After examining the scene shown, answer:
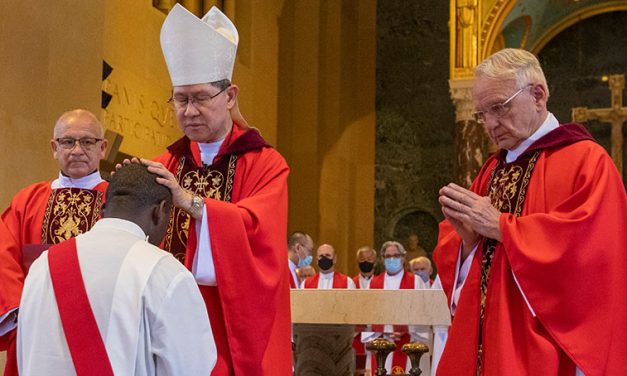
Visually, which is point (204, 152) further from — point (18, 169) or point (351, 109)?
point (351, 109)

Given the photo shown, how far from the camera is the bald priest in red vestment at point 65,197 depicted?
4.89 meters

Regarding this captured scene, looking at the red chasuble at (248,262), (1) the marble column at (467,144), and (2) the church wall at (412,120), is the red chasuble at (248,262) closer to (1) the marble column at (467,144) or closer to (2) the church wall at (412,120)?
(1) the marble column at (467,144)

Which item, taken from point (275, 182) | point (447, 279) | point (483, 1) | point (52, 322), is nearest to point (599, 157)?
point (447, 279)

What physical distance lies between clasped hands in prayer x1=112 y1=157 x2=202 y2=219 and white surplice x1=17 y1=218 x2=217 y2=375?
0.45 metres

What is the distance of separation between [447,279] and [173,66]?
1350mm

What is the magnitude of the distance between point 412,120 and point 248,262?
13.8 metres

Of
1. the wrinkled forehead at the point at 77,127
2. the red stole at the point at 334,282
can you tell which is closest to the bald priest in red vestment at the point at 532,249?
the wrinkled forehead at the point at 77,127

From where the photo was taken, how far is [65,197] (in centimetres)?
509

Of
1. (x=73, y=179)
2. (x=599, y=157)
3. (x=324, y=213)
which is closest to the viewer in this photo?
(x=599, y=157)

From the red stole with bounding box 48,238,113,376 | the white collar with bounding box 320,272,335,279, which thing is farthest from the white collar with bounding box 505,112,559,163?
the white collar with bounding box 320,272,335,279

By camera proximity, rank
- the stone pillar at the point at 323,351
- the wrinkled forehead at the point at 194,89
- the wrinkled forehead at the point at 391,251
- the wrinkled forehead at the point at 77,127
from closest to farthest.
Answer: the wrinkled forehead at the point at 194,89 → the wrinkled forehead at the point at 77,127 → the stone pillar at the point at 323,351 → the wrinkled forehead at the point at 391,251

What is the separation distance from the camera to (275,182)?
13.4ft

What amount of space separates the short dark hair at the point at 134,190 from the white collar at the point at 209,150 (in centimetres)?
111

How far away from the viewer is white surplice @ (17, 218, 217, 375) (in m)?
2.78
